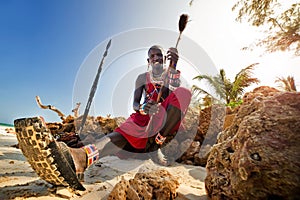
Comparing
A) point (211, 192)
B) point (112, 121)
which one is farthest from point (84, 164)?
point (112, 121)

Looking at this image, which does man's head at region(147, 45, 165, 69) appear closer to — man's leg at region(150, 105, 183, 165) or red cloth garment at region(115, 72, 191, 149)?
red cloth garment at region(115, 72, 191, 149)

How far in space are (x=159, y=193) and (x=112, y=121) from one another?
8.60 feet

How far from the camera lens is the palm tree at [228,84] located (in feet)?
35.6

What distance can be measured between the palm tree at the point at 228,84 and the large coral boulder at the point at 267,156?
10282mm

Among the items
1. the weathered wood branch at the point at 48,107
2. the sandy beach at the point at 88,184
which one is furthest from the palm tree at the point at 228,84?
the sandy beach at the point at 88,184

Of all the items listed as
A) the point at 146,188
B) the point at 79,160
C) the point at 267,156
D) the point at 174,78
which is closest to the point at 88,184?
the point at 79,160

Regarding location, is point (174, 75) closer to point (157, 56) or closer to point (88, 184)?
point (157, 56)

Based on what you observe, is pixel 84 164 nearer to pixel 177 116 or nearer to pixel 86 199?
pixel 86 199

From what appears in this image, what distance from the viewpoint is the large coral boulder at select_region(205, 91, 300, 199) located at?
0.68 m

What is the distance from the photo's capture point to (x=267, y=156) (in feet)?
2.36

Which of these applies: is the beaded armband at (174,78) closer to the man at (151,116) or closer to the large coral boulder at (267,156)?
the man at (151,116)

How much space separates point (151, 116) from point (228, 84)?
36.8 feet

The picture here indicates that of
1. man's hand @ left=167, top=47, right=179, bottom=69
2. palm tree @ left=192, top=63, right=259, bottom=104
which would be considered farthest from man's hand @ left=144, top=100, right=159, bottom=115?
palm tree @ left=192, top=63, right=259, bottom=104

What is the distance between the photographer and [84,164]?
122cm
